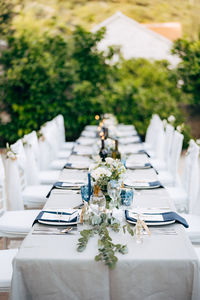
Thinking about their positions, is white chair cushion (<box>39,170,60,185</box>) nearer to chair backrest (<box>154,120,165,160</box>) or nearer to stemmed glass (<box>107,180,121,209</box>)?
chair backrest (<box>154,120,165,160</box>)

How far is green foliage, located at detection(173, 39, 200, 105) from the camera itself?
7539 millimetres

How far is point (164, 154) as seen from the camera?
201 inches

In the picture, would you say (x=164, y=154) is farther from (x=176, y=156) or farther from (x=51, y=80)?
(x=51, y=80)

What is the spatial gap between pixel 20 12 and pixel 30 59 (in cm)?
233

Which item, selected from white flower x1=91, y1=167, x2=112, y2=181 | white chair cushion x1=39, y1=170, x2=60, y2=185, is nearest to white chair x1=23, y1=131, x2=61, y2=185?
white chair cushion x1=39, y1=170, x2=60, y2=185

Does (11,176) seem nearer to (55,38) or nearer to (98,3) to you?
(55,38)

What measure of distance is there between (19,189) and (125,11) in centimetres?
1010

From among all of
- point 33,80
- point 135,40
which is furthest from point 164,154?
point 135,40

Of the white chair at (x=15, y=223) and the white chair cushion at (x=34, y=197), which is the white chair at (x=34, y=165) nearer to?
the white chair cushion at (x=34, y=197)

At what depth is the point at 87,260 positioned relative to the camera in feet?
5.84

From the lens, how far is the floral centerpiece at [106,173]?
2.31 m

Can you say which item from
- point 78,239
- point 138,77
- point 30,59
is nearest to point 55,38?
point 30,59

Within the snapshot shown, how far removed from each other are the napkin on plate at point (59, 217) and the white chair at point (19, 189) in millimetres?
1062

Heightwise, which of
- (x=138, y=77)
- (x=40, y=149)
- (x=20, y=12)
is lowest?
(x=40, y=149)
